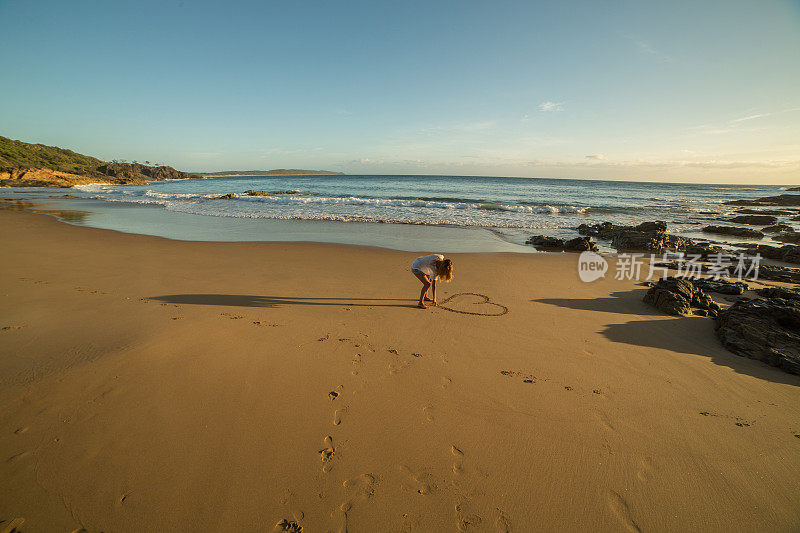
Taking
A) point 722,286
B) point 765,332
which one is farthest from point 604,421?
point 722,286

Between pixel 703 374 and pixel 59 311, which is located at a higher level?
pixel 59 311

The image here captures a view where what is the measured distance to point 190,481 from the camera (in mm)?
2451

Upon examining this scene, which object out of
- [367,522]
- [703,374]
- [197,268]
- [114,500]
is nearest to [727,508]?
[703,374]

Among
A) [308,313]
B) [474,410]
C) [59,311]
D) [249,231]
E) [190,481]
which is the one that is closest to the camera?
[190,481]

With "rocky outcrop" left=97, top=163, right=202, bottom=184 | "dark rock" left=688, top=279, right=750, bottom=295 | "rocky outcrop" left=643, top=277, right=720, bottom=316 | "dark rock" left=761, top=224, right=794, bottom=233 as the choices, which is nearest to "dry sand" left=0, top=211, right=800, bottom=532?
"rocky outcrop" left=643, top=277, right=720, bottom=316

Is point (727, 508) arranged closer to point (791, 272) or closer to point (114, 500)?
point (114, 500)

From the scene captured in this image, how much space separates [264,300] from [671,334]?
24.8 feet

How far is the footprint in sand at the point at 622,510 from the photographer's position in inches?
89.4

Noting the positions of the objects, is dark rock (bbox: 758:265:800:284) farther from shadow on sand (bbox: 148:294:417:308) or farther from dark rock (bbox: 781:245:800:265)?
shadow on sand (bbox: 148:294:417:308)

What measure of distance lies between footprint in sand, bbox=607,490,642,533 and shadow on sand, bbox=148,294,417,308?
4122mm

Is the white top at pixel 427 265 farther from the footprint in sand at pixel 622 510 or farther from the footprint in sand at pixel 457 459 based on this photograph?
the footprint in sand at pixel 622 510

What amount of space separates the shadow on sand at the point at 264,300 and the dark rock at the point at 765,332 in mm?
5312

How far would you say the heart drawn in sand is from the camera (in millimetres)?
5992

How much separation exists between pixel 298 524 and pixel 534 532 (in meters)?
1.68
